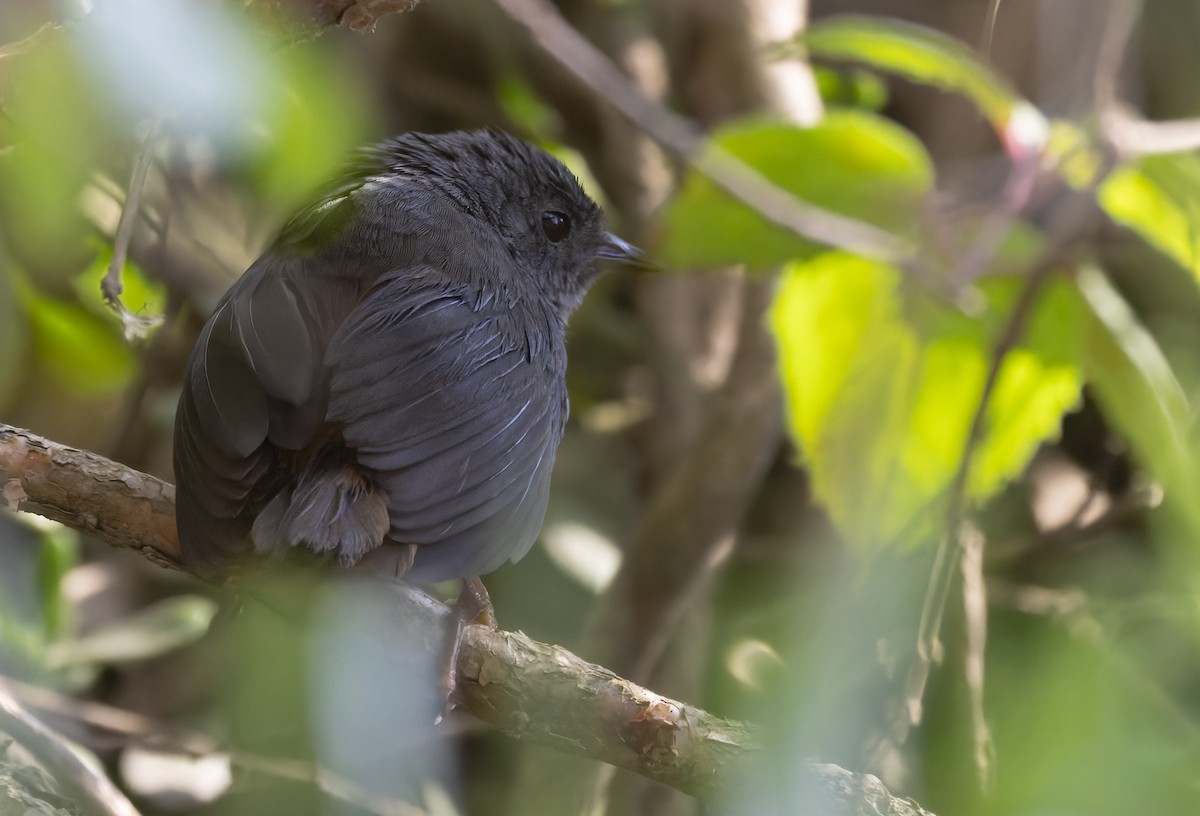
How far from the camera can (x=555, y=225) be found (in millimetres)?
3199

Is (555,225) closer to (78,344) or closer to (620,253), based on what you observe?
(620,253)

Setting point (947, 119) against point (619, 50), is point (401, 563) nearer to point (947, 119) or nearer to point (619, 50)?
point (619, 50)

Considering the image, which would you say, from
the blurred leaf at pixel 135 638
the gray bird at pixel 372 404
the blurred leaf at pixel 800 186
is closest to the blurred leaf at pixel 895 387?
the blurred leaf at pixel 800 186

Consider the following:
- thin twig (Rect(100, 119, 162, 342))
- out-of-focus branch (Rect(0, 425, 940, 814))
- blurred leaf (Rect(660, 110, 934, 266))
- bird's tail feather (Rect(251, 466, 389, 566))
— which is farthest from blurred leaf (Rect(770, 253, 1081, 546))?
thin twig (Rect(100, 119, 162, 342))

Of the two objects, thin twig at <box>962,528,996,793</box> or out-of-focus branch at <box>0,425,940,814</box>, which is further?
thin twig at <box>962,528,996,793</box>

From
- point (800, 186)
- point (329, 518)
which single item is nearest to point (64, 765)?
point (329, 518)

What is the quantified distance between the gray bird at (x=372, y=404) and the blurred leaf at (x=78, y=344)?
2.99ft

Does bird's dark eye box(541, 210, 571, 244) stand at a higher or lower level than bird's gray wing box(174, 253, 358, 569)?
higher

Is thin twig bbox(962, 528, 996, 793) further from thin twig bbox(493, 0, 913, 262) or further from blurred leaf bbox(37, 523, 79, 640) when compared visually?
blurred leaf bbox(37, 523, 79, 640)

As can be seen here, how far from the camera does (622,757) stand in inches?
78.0

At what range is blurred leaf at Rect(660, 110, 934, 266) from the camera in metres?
2.44

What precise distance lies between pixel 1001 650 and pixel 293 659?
7.02 feet

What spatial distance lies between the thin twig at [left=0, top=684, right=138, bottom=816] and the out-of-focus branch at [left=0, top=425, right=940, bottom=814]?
48 centimetres

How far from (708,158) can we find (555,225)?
82 centimetres
